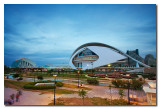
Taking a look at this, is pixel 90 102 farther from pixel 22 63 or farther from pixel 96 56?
pixel 22 63

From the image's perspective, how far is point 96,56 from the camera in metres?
25.6

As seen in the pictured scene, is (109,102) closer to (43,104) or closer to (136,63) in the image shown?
(43,104)

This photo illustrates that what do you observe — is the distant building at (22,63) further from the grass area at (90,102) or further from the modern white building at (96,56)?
the grass area at (90,102)

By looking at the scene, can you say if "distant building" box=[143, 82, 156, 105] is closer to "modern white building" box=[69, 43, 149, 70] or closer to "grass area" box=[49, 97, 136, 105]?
"grass area" box=[49, 97, 136, 105]

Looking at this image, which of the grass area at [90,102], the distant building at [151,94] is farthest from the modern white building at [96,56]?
the grass area at [90,102]

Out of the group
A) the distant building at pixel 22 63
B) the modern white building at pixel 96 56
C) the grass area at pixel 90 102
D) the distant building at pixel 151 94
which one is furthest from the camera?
the distant building at pixel 22 63

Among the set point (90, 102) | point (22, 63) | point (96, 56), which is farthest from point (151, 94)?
point (22, 63)

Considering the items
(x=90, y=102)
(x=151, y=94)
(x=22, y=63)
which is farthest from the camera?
(x=22, y=63)

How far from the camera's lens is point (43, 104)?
5902 millimetres

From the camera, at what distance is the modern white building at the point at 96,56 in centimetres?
2177

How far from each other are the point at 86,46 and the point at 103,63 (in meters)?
7.24

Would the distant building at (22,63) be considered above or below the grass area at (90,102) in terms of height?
above

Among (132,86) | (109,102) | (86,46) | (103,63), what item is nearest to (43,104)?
(109,102)
